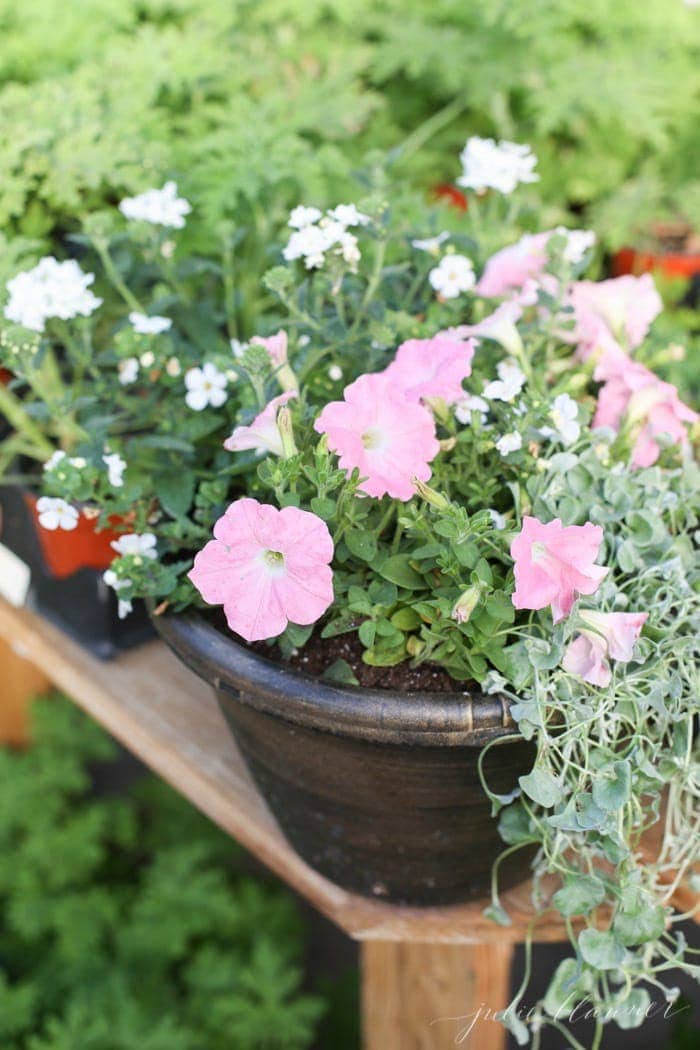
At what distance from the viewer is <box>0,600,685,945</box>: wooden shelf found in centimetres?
83

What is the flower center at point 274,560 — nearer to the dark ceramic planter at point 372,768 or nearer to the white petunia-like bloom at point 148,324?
the dark ceramic planter at point 372,768

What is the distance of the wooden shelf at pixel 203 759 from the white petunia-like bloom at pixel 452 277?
0.47 meters

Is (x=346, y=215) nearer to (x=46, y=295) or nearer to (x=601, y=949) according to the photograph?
(x=46, y=295)

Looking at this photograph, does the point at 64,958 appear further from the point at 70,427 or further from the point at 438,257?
the point at 438,257

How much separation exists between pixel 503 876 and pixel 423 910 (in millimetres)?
77

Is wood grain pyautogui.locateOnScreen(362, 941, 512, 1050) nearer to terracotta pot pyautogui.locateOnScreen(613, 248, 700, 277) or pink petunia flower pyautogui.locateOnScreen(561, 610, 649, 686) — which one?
pink petunia flower pyautogui.locateOnScreen(561, 610, 649, 686)

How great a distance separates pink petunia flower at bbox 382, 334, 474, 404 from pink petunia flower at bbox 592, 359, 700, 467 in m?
0.16

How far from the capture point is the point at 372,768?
0.71m

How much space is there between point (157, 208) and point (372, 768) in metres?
0.52

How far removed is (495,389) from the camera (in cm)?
73

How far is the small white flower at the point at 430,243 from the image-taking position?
0.90m

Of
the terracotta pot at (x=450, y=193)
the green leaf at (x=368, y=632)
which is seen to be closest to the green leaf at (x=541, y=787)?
the green leaf at (x=368, y=632)

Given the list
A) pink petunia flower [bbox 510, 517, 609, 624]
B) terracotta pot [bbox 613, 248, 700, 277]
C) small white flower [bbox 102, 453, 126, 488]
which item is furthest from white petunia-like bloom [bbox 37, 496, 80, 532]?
terracotta pot [bbox 613, 248, 700, 277]

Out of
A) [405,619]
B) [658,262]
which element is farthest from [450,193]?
[405,619]
